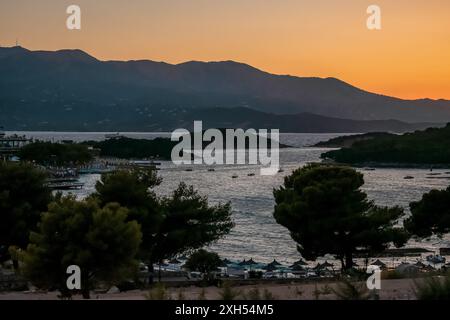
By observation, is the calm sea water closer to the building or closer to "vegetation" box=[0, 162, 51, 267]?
the building

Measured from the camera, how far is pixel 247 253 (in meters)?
32.8

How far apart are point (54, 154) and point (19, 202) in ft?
311

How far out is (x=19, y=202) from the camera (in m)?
20.7

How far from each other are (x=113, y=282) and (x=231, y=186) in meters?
62.2

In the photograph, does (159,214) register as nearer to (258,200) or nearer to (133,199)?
(133,199)

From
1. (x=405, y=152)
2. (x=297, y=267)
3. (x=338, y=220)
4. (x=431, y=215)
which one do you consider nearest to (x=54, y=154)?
(x=405, y=152)

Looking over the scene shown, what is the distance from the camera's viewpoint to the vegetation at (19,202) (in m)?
20.1

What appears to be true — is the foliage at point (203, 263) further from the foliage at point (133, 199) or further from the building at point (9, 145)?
the building at point (9, 145)

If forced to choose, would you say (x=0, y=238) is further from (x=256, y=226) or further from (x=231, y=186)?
(x=231, y=186)

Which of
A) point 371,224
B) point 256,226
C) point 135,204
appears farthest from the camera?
point 256,226

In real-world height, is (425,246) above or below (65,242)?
below

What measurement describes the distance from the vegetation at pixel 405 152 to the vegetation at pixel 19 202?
105 m

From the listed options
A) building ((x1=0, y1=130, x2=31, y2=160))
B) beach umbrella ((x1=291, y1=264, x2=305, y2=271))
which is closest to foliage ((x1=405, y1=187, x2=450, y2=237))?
beach umbrella ((x1=291, y1=264, x2=305, y2=271))
